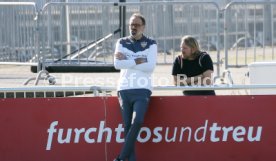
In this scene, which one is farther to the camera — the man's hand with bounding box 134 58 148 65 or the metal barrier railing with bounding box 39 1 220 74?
the metal barrier railing with bounding box 39 1 220 74

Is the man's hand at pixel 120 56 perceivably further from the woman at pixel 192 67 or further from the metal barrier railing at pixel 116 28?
the metal barrier railing at pixel 116 28

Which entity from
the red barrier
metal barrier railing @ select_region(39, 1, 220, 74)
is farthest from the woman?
metal barrier railing @ select_region(39, 1, 220, 74)

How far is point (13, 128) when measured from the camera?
9.02m

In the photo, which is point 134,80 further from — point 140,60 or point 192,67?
point 192,67

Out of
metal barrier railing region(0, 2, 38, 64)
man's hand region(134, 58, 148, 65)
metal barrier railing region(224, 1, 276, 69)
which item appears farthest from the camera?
metal barrier railing region(0, 2, 38, 64)

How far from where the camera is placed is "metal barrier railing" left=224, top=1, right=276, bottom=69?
1309 cm

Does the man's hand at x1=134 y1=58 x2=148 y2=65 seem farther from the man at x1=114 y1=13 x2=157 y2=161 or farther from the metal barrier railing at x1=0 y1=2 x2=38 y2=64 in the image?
the metal barrier railing at x1=0 y1=2 x2=38 y2=64

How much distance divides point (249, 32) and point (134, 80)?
523 cm

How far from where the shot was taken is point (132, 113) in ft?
28.6

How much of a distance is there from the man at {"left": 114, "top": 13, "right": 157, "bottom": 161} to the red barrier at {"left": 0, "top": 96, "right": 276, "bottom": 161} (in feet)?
1.00

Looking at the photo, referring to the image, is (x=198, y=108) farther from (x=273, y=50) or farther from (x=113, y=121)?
(x=273, y=50)

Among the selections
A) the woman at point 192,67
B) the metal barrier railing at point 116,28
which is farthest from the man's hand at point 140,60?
the metal barrier railing at point 116,28

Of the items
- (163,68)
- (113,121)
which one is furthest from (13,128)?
(163,68)

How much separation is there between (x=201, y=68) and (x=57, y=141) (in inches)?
76.2
